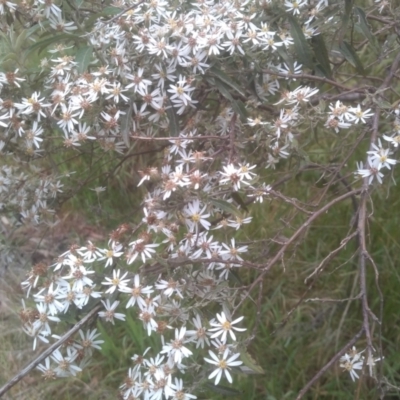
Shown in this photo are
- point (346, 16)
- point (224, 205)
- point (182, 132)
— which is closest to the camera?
point (224, 205)

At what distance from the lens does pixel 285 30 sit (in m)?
1.26

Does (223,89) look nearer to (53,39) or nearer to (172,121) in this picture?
(172,121)

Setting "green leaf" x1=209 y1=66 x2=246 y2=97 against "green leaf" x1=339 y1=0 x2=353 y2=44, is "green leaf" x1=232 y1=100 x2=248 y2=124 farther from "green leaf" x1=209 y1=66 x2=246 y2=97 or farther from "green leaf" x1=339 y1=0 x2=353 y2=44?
"green leaf" x1=339 y1=0 x2=353 y2=44

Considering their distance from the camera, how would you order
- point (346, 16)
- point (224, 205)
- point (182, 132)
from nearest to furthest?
point (224, 205) < point (346, 16) < point (182, 132)

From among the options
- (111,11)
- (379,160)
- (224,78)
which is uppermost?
(111,11)

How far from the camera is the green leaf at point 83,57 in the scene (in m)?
1.20

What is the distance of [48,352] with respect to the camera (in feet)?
3.56

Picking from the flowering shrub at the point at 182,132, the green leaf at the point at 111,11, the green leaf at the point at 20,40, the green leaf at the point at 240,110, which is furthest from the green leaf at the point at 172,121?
the green leaf at the point at 20,40

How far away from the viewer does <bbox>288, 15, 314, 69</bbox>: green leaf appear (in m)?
1.23

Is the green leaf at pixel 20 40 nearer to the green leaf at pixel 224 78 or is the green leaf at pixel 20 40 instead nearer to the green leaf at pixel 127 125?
the green leaf at pixel 127 125

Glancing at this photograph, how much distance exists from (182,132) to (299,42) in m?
0.28

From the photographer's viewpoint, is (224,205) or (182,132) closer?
(224,205)

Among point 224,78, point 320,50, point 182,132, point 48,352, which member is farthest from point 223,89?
point 48,352

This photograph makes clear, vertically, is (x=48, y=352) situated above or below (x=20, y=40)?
below
